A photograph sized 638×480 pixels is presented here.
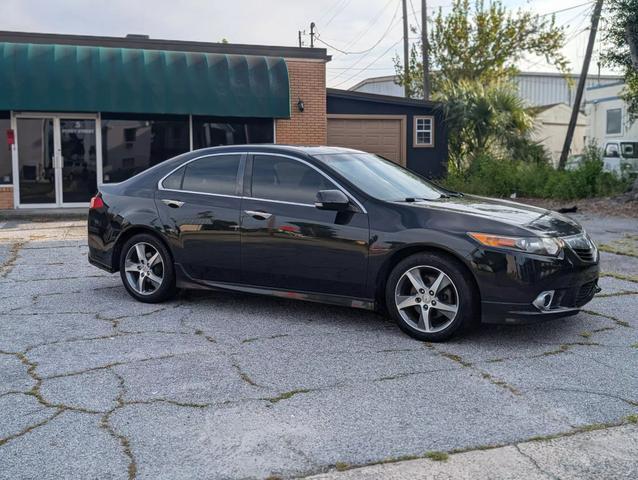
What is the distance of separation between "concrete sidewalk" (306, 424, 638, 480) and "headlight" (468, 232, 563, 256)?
6.27 feet

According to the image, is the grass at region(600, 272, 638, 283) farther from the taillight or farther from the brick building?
the brick building

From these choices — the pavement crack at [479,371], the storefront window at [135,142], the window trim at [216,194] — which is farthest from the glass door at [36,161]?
the pavement crack at [479,371]

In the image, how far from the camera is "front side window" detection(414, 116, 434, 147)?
898 inches

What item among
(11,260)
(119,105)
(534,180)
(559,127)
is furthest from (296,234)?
(559,127)

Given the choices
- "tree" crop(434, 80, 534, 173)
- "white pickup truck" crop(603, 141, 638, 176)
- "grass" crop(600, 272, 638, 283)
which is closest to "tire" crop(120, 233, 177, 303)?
"grass" crop(600, 272, 638, 283)

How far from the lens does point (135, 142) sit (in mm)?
18203

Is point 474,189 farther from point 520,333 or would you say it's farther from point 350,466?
point 350,466

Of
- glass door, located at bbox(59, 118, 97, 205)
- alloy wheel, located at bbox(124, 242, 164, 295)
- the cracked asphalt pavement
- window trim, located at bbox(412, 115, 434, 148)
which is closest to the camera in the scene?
the cracked asphalt pavement

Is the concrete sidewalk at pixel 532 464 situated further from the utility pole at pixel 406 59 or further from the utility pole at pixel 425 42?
the utility pole at pixel 406 59

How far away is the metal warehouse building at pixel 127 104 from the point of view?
55.6 ft

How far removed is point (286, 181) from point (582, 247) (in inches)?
102

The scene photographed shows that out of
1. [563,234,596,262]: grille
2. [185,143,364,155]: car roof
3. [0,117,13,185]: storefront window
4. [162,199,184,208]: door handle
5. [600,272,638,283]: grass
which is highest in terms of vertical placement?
[0,117,13,185]: storefront window

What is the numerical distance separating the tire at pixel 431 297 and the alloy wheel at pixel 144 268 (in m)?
2.48

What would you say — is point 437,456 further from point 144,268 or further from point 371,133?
point 371,133
